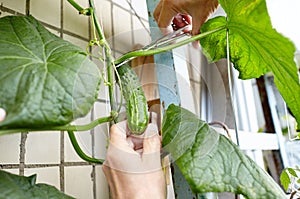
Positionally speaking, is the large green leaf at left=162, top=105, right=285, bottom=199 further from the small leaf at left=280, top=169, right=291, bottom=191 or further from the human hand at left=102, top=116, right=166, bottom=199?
the small leaf at left=280, top=169, right=291, bottom=191

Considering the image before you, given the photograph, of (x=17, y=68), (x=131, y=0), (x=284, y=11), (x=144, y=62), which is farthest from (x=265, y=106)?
(x=17, y=68)

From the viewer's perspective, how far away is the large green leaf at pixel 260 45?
403 mm

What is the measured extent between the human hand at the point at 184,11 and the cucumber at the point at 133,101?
163 millimetres

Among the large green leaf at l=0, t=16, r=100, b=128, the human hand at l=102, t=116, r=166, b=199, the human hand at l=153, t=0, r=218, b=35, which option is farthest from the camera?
the human hand at l=153, t=0, r=218, b=35

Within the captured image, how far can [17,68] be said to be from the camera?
0.32 metres

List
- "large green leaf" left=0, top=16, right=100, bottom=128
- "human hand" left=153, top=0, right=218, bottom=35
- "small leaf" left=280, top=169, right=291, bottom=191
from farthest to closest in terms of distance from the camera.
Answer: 1. "small leaf" left=280, top=169, right=291, bottom=191
2. "human hand" left=153, top=0, right=218, bottom=35
3. "large green leaf" left=0, top=16, right=100, bottom=128

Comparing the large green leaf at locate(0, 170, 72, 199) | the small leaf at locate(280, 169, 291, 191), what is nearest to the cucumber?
the large green leaf at locate(0, 170, 72, 199)

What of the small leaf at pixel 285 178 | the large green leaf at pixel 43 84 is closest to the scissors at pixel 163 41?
the large green leaf at pixel 43 84

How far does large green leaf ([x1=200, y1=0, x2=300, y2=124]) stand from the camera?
403mm

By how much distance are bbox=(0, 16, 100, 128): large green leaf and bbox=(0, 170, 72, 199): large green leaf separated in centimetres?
10

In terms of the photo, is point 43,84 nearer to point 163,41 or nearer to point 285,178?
point 163,41

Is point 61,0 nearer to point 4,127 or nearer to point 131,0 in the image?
point 131,0

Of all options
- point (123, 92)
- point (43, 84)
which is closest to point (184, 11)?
point (123, 92)

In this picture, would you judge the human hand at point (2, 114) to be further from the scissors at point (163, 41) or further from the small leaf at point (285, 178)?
the small leaf at point (285, 178)
